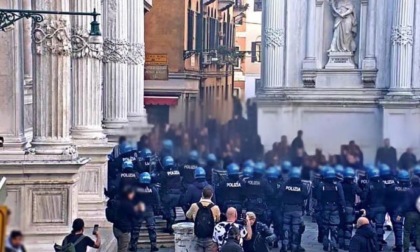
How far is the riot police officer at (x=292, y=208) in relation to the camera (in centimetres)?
1539

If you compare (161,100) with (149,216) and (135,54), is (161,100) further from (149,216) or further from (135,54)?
(149,216)

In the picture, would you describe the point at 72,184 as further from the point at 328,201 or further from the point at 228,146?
the point at 228,146

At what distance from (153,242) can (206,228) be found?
3.48m

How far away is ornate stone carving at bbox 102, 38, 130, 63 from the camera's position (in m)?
20.9

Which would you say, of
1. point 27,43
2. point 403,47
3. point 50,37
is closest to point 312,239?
point 27,43

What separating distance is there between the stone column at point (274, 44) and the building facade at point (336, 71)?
0.03m

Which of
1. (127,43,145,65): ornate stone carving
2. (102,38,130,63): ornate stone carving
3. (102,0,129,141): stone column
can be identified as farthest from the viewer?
(127,43,145,65): ornate stone carving

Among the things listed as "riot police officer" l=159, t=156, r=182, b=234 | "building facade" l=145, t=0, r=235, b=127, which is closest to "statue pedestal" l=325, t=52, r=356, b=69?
"building facade" l=145, t=0, r=235, b=127

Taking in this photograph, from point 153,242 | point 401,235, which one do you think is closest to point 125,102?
point 153,242

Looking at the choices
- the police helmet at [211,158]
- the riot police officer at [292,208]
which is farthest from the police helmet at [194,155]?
the riot police officer at [292,208]

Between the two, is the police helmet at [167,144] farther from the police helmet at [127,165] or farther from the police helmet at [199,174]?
the police helmet at [127,165]

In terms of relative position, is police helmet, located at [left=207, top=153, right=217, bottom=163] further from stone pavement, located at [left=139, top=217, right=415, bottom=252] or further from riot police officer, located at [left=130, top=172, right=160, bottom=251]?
riot police officer, located at [left=130, top=172, right=160, bottom=251]

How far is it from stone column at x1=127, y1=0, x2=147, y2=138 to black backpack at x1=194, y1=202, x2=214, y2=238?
10343 millimetres

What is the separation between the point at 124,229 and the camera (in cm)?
1267
